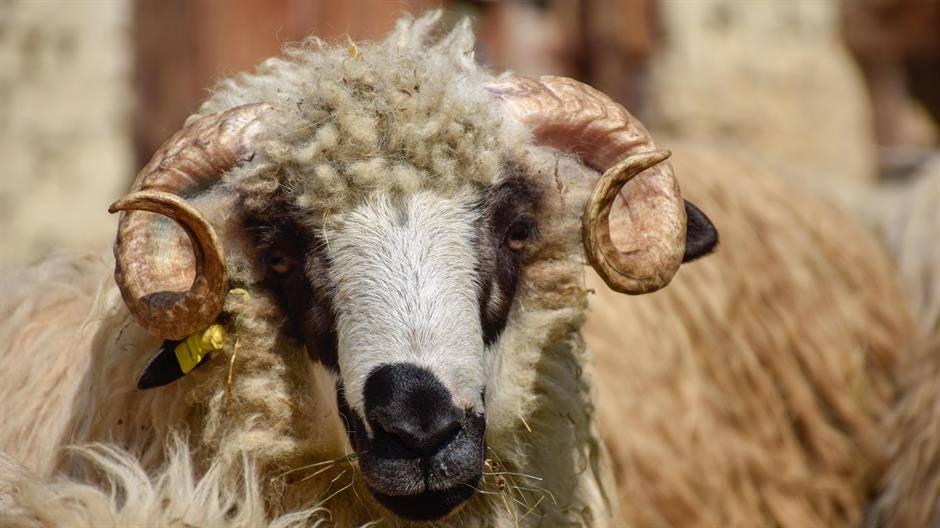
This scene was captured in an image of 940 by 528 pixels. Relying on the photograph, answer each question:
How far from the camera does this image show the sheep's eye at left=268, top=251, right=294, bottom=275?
293cm

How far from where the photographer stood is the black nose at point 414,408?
101 inches

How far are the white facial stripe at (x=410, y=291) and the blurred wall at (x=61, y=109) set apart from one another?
6866 millimetres

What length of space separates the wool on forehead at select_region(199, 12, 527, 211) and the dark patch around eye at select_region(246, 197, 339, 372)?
0.24ft

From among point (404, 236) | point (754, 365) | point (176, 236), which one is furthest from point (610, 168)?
point (754, 365)

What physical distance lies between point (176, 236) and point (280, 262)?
25cm

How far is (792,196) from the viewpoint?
5426 mm

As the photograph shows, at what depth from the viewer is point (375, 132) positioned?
2.84 metres

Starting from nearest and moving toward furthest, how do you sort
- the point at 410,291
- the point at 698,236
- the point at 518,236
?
the point at 410,291 → the point at 518,236 → the point at 698,236

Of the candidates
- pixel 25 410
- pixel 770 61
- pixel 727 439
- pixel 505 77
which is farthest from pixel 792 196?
pixel 770 61

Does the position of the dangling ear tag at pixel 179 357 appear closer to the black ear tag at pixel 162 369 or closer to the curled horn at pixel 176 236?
the black ear tag at pixel 162 369

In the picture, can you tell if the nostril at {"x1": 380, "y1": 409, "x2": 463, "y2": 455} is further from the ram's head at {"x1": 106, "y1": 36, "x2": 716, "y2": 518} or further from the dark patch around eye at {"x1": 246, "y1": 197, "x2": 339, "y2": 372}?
the dark patch around eye at {"x1": 246, "y1": 197, "x2": 339, "y2": 372}

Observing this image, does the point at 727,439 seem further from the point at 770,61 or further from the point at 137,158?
the point at 770,61

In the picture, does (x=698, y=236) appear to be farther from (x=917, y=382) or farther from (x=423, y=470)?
(x=917, y=382)

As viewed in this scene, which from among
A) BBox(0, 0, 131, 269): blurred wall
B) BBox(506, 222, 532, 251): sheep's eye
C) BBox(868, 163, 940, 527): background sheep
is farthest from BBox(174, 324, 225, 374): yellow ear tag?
BBox(0, 0, 131, 269): blurred wall
